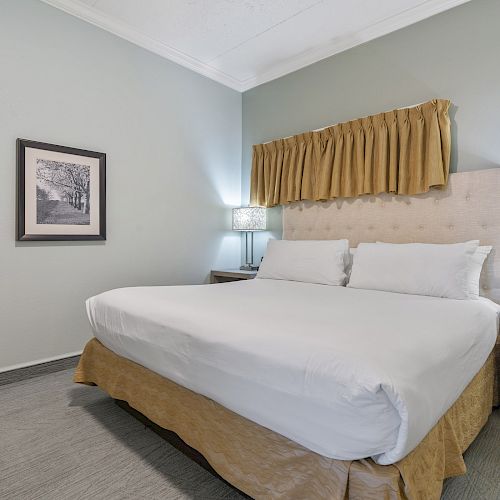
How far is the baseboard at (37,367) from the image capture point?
8.11ft

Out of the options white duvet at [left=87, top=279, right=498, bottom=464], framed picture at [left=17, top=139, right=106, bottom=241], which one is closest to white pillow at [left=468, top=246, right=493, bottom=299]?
white duvet at [left=87, top=279, right=498, bottom=464]

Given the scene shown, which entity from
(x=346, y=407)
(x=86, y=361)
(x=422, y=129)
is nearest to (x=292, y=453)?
(x=346, y=407)

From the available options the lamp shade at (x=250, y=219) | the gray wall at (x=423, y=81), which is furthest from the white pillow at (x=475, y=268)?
the lamp shade at (x=250, y=219)

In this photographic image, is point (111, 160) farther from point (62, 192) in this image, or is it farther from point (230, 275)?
point (230, 275)

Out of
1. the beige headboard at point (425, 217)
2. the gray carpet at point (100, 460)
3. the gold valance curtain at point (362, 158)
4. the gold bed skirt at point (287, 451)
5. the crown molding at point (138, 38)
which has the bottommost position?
the gray carpet at point (100, 460)

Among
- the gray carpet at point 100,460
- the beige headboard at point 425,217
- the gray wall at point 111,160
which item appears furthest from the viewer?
the gray wall at point 111,160

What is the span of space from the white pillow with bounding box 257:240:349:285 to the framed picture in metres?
1.48

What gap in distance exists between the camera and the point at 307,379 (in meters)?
1.04

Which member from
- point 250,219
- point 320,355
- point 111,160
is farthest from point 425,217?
point 111,160

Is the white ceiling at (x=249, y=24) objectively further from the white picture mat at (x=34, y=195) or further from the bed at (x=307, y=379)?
the bed at (x=307, y=379)

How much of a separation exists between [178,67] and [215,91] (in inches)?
19.8

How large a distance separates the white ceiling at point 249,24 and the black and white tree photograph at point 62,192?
123cm

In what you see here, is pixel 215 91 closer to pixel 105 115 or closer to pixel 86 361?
pixel 105 115

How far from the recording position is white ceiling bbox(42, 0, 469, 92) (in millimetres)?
2729
